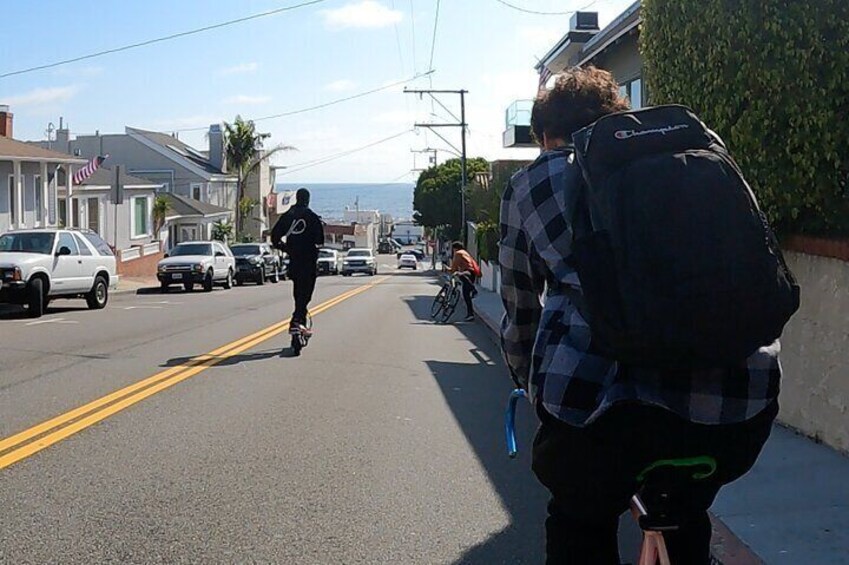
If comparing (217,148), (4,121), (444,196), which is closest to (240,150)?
(217,148)

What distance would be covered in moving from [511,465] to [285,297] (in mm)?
22976

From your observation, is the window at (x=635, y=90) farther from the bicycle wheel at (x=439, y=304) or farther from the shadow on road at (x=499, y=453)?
the shadow on road at (x=499, y=453)

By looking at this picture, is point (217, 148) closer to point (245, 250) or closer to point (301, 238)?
point (245, 250)

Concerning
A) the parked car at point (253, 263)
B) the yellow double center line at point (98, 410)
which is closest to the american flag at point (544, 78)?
the yellow double center line at point (98, 410)

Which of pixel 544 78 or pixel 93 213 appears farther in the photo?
pixel 93 213

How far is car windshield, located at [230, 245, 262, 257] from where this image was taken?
140 ft

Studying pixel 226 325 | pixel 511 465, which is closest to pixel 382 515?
pixel 511 465

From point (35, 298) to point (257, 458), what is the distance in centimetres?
1401

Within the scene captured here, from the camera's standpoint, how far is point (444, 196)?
78.9 meters

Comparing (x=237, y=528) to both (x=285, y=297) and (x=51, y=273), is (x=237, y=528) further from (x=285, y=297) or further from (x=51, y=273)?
(x=285, y=297)

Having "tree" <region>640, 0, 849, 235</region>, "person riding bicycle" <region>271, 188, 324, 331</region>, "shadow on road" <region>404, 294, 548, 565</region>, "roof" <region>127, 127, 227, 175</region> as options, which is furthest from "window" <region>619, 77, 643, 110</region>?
"roof" <region>127, 127, 227, 175</region>

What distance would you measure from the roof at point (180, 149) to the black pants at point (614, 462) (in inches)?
2585

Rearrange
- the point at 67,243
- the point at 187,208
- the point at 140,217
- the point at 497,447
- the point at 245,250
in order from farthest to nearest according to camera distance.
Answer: the point at 187,208
the point at 140,217
the point at 245,250
the point at 67,243
the point at 497,447

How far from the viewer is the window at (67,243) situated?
21469mm
